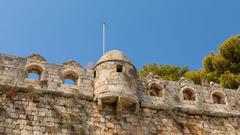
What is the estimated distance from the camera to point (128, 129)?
1221cm

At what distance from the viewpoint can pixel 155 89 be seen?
1396cm

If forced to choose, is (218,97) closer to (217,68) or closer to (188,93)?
(188,93)

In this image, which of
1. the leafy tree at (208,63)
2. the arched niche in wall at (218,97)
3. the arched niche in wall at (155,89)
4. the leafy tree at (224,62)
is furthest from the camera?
the leafy tree at (208,63)

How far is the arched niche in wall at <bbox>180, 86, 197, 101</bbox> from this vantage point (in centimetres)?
1407

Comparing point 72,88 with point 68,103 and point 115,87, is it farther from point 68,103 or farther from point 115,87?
point 115,87

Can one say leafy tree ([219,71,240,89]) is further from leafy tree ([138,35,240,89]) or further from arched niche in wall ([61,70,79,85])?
arched niche in wall ([61,70,79,85])

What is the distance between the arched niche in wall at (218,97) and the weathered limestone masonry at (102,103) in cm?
24

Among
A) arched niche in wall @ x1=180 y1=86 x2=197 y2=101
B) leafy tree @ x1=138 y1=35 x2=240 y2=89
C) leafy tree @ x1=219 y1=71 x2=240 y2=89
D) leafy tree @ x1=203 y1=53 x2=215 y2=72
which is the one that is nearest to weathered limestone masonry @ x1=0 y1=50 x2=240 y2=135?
arched niche in wall @ x1=180 y1=86 x2=197 y2=101

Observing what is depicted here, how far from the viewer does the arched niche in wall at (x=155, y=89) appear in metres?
13.7

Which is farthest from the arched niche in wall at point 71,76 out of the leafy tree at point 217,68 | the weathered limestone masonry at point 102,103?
the leafy tree at point 217,68

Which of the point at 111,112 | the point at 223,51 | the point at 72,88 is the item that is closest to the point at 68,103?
the point at 72,88

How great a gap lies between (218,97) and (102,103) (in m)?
4.63

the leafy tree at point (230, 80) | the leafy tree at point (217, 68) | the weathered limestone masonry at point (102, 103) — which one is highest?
the leafy tree at point (217, 68)

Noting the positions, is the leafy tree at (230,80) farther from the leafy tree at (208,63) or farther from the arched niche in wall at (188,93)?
the arched niche in wall at (188,93)
